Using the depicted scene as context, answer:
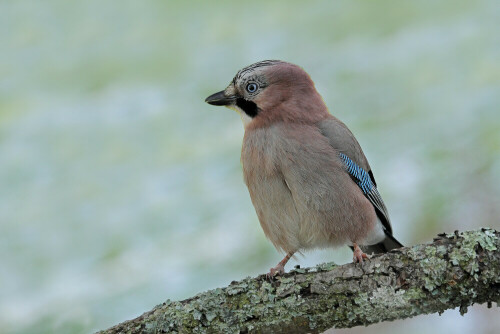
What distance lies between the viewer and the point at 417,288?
11.8ft

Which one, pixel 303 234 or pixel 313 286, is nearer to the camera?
pixel 313 286

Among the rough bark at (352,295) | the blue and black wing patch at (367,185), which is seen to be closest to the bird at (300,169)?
the blue and black wing patch at (367,185)

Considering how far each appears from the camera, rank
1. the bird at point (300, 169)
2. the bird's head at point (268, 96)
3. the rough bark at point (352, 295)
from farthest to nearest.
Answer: the bird's head at point (268, 96)
the bird at point (300, 169)
the rough bark at point (352, 295)

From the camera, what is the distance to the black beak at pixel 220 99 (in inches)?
203

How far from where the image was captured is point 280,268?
15.0 ft

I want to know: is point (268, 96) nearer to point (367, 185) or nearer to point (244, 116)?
point (244, 116)

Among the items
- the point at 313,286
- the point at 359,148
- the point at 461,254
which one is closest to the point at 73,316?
the point at 313,286

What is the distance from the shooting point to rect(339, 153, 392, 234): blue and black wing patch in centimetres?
496

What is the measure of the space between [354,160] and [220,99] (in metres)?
1.11

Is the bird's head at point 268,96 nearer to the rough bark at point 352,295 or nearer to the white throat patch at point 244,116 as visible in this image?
the white throat patch at point 244,116

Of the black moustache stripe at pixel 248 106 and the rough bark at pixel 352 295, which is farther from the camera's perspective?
the black moustache stripe at pixel 248 106

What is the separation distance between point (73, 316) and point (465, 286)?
2.90 metres

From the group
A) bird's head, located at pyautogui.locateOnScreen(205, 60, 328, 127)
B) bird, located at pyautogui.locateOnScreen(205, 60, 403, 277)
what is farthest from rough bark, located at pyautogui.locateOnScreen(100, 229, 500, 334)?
bird's head, located at pyautogui.locateOnScreen(205, 60, 328, 127)

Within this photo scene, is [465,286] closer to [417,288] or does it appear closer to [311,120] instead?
[417,288]
